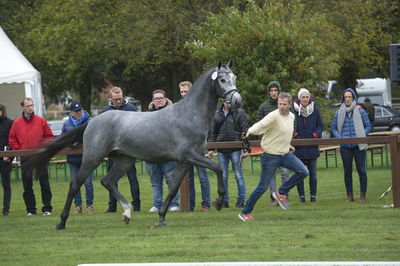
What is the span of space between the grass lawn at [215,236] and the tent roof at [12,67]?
9448 mm

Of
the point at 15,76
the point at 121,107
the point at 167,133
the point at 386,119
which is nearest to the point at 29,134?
the point at 121,107

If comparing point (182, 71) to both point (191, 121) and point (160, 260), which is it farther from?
point (160, 260)

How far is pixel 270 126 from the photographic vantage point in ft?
38.9

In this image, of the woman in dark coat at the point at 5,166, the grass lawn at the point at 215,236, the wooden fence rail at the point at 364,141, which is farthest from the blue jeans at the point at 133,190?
the woman in dark coat at the point at 5,166

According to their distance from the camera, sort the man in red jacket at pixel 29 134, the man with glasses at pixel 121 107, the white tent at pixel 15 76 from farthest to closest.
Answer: the white tent at pixel 15 76 < the man in red jacket at pixel 29 134 < the man with glasses at pixel 121 107

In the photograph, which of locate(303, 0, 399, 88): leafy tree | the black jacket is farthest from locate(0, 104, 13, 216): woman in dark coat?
locate(303, 0, 399, 88): leafy tree

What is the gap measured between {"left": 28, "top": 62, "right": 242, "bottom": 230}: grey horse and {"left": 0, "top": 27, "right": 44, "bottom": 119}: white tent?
1272 centimetres

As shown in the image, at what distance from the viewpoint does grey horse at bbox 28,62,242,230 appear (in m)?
11.6

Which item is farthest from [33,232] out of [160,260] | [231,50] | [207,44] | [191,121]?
[207,44]

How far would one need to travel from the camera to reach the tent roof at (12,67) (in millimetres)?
24203

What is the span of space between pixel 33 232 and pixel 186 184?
297 centimetres

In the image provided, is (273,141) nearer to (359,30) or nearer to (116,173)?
(116,173)

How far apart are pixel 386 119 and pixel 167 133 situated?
96.1ft

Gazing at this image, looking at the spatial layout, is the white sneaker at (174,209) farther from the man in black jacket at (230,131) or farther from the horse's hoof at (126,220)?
the horse's hoof at (126,220)
